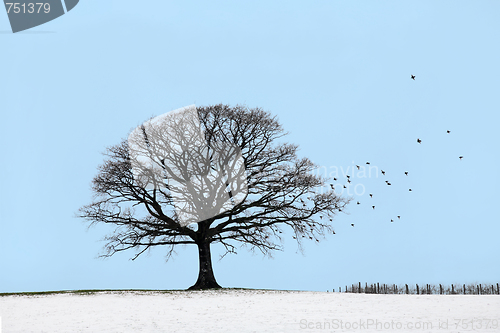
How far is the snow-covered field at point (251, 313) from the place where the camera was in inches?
586

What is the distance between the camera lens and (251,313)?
17625mm

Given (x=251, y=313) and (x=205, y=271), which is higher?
(x=205, y=271)

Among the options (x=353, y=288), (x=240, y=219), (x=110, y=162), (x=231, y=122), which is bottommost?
(x=353, y=288)

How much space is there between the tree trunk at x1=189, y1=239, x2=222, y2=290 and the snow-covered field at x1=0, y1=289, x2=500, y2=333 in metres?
3.91

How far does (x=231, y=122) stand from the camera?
29438mm

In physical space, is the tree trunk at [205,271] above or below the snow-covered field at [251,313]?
above

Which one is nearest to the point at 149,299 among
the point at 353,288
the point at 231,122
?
the point at 231,122

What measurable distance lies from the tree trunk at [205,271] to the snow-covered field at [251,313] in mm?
3911

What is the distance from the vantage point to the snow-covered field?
1489cm

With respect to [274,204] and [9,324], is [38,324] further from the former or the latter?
[274,204]

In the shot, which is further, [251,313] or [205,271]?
[205,271]

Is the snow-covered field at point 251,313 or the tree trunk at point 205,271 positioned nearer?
the snow-covered field at point 251,313

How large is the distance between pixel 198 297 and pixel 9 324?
8828 millimetres

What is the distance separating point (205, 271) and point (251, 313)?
1173 centimetres
